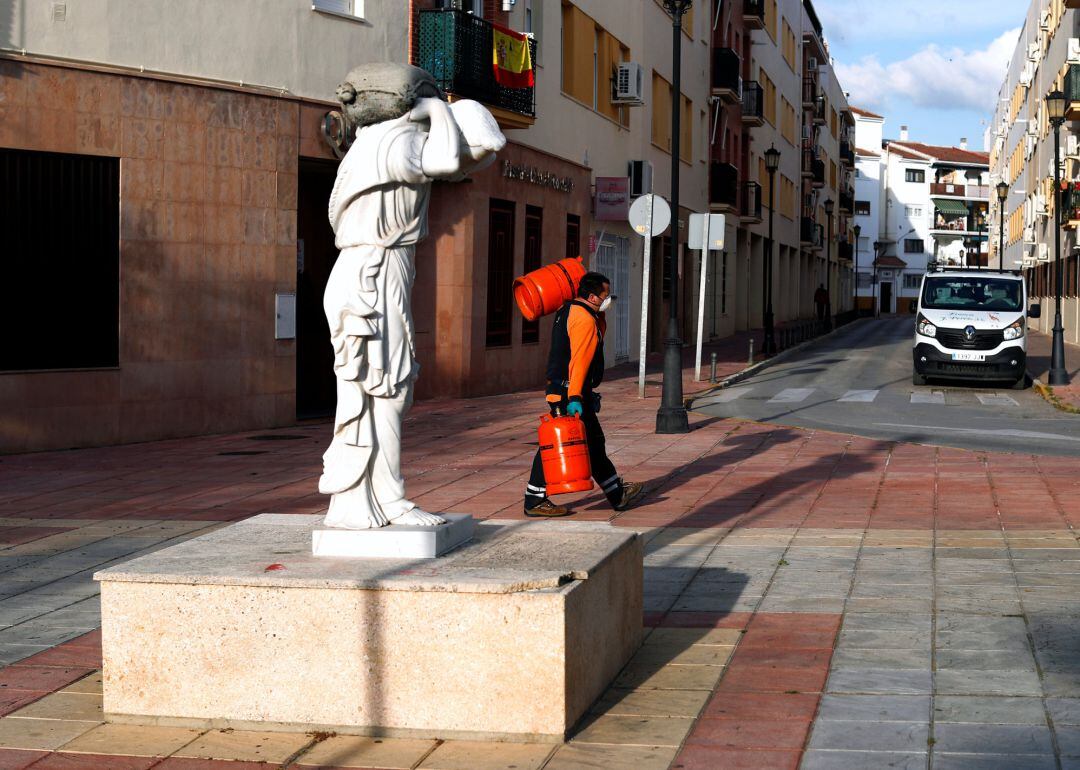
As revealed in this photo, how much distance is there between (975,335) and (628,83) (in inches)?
396

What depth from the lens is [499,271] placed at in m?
25.0

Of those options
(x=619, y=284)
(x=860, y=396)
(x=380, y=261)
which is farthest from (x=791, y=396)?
(x=380, y=261)

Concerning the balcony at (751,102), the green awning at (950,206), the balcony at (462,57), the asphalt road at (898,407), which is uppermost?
the green awning at (950,206)

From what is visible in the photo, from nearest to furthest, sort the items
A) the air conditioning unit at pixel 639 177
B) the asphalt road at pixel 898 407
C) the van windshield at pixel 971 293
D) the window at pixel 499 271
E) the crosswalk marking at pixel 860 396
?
the asphalt road at pixel 898 407 → the crosswalk marking at pixel 860 396 → the window at pixel 499 271 → the van windshield at pixel 971 293 → the air conditioning unit at pixel 639 177

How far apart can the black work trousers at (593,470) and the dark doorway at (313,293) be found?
1107cm

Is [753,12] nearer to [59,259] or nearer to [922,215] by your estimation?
[59,259]

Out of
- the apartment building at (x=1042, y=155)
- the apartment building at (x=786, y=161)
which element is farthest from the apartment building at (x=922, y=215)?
the apartment building at (x=1042, y=155)

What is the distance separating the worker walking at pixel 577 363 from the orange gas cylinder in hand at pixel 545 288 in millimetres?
230

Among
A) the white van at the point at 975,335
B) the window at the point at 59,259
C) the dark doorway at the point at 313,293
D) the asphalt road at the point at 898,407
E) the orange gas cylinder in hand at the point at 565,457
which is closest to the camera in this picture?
the orange gas cylinder in hand at the point at 565,457

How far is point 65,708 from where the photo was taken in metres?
5.84

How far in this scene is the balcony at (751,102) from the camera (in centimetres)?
5091

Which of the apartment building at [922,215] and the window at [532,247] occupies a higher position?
the apartment building at [922,215]

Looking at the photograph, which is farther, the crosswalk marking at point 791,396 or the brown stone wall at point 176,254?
the crosswalk marking at point 791,396

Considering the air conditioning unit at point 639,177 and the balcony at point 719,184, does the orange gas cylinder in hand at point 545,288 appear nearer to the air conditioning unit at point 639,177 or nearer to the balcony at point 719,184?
the air conditioning unit at point 639,177
